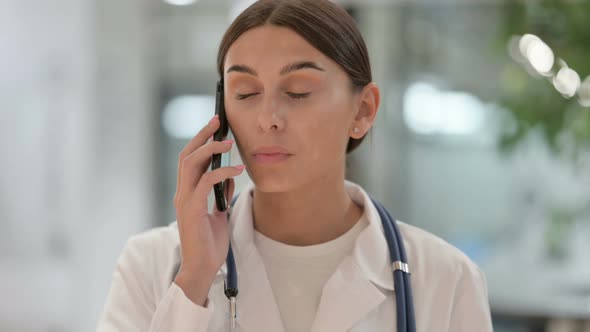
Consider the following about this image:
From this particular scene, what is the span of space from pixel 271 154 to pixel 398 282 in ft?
1.23

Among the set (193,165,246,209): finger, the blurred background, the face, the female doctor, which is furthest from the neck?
the blurred background

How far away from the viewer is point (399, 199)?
535 centimetres

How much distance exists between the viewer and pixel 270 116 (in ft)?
4.78

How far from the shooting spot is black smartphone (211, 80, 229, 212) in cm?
147

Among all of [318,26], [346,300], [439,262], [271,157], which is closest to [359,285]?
[346,300]

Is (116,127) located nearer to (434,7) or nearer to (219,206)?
(434,7)

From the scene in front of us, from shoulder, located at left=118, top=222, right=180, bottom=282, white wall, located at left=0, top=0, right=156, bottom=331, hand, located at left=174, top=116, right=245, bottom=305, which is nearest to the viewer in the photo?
hand, located at left=174, top=116, right=245, bottom=305

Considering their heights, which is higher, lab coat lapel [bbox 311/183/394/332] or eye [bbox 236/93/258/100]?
eye [bbox 236/93/258/100]

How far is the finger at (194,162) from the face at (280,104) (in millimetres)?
76

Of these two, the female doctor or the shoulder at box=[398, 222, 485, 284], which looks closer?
the female doctor

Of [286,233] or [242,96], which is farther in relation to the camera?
[286,233]

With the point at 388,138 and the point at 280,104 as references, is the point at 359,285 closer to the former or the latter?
the point at 280,104

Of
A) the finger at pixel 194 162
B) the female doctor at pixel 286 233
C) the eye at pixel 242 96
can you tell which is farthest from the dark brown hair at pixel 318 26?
the finger at pixel 194 162

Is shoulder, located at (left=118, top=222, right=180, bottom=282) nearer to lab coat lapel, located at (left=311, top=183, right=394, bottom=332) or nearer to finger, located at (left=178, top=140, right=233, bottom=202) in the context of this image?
finger, located at (left=178, top=140, right=233, bottom=202)
